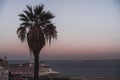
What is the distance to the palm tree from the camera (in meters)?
7.44

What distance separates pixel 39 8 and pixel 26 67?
122 inches

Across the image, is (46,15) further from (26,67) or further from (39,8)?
(26,67)

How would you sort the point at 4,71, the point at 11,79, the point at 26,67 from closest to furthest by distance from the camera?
the point at 4,71 < the point at 11,79 < the point at 26,67

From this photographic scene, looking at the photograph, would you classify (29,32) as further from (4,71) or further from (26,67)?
(26,67)

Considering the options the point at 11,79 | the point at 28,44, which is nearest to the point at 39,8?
the point at 28,44

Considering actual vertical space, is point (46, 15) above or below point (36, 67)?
above

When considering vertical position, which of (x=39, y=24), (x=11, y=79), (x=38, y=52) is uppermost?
(x=39, y=24)

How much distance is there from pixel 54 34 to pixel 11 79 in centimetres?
129

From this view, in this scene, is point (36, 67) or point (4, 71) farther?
point (36, 67)

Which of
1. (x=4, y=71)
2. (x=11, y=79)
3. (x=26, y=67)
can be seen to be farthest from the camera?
(x=26, y=67)

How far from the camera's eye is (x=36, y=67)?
7.38 metres

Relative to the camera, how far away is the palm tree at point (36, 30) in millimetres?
7441

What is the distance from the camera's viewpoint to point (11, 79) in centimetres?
735

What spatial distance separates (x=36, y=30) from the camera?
24.5ft
